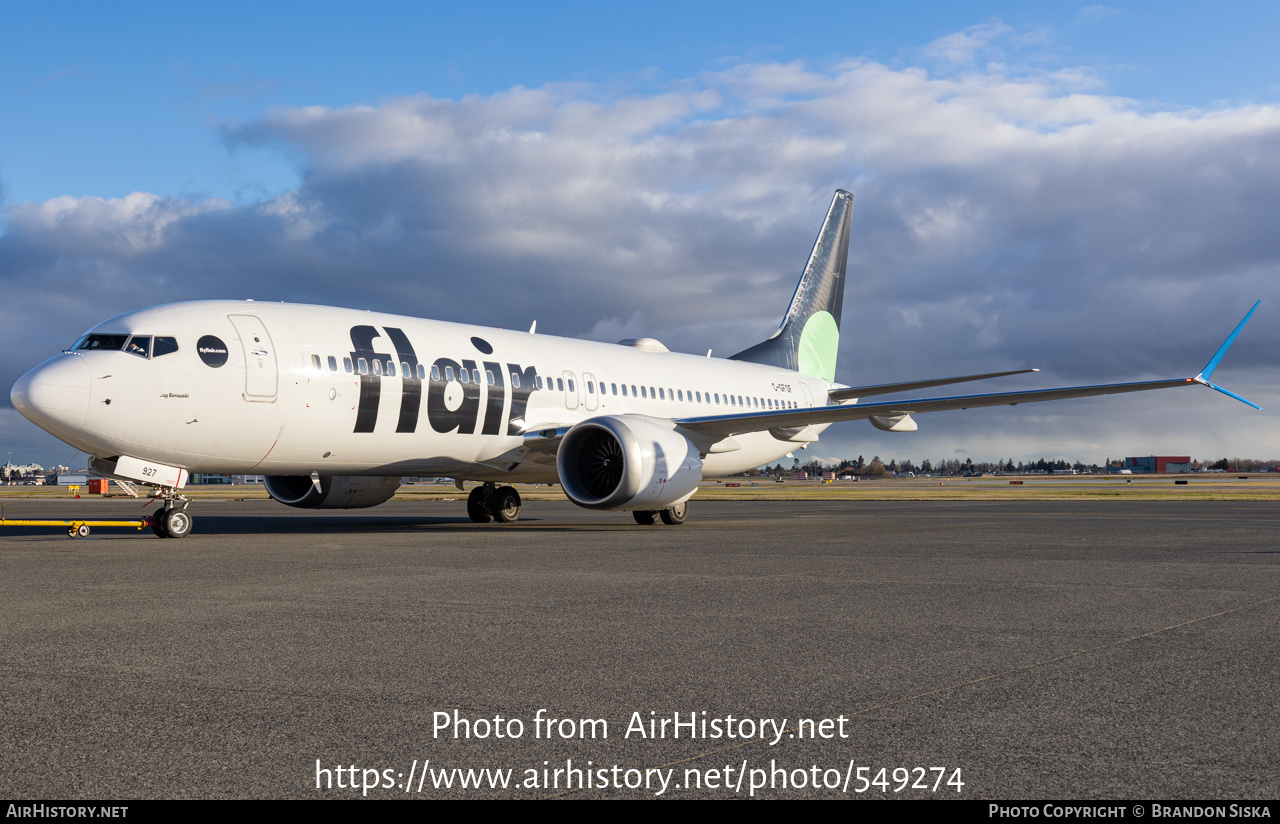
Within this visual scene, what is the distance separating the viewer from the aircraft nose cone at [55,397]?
543 inches

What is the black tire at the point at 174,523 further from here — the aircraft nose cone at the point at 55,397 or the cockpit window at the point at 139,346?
the cockpit window at the point at 139,346

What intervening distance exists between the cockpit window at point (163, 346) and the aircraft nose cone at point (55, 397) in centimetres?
102

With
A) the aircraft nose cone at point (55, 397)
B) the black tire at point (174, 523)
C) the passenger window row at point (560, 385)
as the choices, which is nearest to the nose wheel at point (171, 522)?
the black tire at point (174, 523)

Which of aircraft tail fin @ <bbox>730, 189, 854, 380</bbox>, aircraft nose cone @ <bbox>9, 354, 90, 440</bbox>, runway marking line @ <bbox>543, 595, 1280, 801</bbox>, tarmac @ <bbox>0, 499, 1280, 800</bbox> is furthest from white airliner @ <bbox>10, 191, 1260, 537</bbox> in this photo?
runway marking line @ <bbox>543, 595, 1280, 801</bbox>

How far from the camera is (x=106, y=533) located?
18547 mm

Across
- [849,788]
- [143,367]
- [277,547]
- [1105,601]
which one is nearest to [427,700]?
[849,788]

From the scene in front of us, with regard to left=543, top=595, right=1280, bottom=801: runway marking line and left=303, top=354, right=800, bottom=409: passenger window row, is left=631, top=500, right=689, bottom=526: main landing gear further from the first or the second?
left=543, top=595, right=1280, bottom=801: runway marking line

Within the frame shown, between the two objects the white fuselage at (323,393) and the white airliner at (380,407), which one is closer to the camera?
the white fuselage at (323,393)

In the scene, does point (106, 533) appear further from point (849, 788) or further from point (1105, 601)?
point (849, 788)

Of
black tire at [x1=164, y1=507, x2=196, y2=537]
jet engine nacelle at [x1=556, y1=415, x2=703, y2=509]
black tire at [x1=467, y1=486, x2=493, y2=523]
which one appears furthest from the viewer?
black tire at [x1=467, y1=486, x2=493, y2=523]

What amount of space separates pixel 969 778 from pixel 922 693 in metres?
1.31

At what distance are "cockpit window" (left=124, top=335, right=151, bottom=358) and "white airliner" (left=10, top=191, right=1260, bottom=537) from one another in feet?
0.09

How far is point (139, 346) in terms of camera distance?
48.8ft

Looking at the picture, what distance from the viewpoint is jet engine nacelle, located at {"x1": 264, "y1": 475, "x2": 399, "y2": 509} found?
66.5 feet
